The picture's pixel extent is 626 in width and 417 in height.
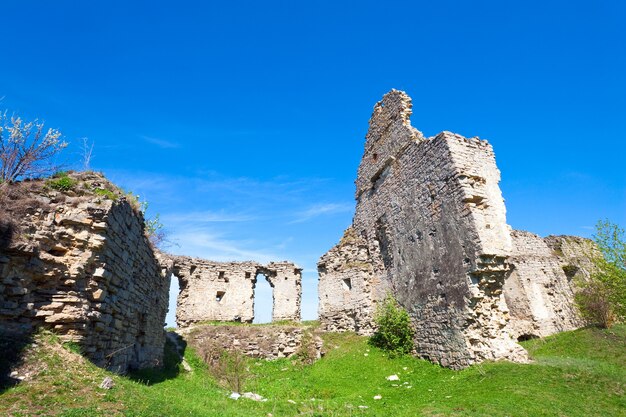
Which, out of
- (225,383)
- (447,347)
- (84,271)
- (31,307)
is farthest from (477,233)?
(31,307)

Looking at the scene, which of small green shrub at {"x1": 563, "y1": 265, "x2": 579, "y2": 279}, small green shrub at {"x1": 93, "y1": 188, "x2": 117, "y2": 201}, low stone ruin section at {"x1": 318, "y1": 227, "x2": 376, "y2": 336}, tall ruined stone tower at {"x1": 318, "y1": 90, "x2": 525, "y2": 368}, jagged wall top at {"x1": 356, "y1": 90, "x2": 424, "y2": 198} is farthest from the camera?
small green shrub at {"x1": 563, "y1": 265, "x2": 579, "y2": 279}

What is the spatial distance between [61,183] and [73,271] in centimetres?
215

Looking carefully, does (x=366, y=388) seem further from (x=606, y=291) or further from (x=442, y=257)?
(x=606, y=291)

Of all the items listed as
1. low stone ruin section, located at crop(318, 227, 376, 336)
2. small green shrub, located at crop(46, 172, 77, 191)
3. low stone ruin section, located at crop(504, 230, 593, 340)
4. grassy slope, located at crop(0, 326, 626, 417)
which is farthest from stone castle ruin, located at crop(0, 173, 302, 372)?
low stone ruin section, located at crop(504, 230, 593, 340)

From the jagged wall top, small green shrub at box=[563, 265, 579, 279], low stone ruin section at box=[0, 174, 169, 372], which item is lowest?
low stone ruin section at box=[0, 174, 169, 372]

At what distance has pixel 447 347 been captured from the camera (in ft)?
38.9

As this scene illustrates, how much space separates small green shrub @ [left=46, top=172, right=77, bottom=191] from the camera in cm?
785

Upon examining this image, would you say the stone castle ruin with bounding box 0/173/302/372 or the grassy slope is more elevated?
the stone castle ruin with bounding box 0/173/302/372

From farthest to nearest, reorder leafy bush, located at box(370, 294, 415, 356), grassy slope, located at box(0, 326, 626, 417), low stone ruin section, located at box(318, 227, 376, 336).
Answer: low stone ruin section, located at box(318, 227, 376, 336)
leafy bush, located at box(370, 294, 415, 356)
grassy slope, located at box(0, 326, 626, 417)

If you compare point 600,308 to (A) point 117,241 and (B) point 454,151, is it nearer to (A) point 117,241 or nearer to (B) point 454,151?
(B) point 454,151

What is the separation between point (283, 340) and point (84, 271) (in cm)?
1177

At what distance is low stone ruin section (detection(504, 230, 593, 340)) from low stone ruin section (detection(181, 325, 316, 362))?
9.88 metres

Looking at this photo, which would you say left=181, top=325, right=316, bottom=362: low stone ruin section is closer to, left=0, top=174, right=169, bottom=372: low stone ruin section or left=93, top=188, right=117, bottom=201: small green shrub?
left=0, top=174, right=169, bottom=372: low stone ruin section

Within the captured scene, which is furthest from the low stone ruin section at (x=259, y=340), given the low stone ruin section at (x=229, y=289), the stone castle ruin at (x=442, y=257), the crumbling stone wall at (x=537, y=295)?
the crumbling stone wall at (x=537, y=295)
